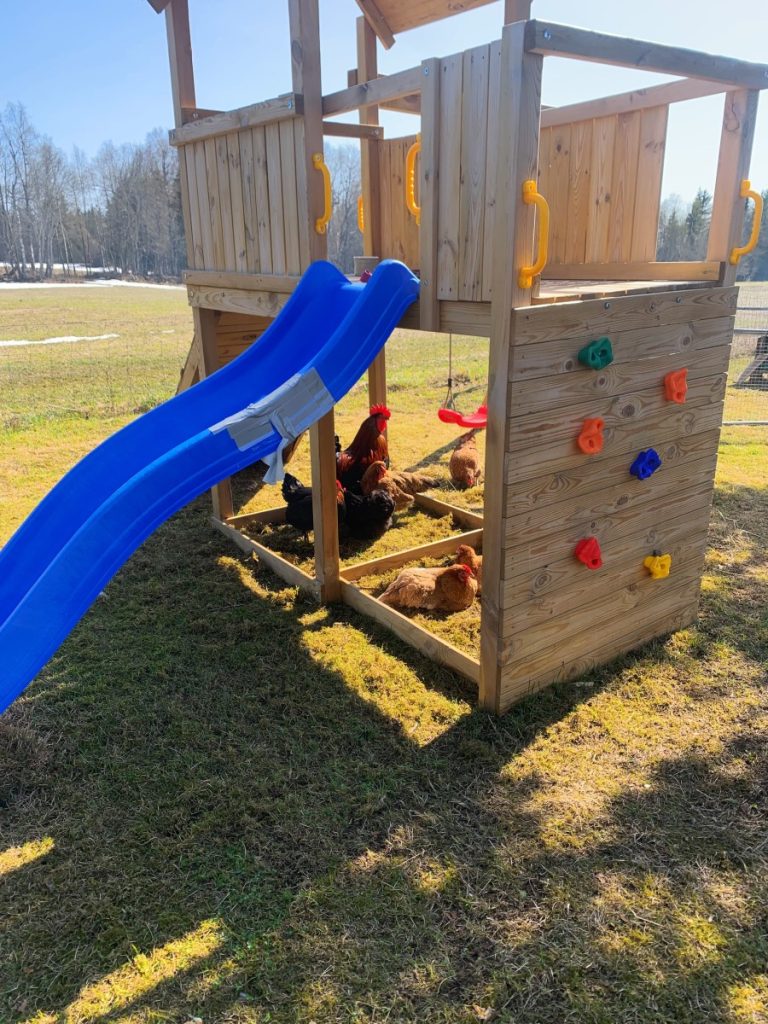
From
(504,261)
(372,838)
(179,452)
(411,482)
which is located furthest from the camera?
(411,482)

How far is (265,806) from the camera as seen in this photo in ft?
9.40

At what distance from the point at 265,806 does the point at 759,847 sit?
1.86m

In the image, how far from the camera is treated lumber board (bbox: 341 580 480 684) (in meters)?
3.69

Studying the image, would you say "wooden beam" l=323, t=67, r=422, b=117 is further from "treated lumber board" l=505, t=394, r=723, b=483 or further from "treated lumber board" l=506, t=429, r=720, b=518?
"treated lumber board" l=506, t=429, r=720, b=518

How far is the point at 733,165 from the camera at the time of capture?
135 inches

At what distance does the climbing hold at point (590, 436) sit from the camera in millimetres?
3277

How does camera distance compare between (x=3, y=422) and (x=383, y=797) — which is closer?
(x=383, y=797)

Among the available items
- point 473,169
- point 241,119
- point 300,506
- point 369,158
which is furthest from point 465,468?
point 473,169

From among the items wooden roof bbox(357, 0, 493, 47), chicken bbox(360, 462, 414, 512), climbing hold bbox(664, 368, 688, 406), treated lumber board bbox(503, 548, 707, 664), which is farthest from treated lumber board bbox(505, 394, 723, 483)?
wooden roof bbox(357, 0, 493, 47)

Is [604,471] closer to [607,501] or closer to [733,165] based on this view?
[607,501]

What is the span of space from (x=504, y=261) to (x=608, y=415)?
3.13 feet

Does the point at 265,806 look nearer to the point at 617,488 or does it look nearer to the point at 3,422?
the point at 617,488

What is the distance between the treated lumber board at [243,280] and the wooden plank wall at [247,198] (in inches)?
1.7

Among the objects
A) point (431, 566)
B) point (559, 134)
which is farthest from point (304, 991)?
point (559, 134)
